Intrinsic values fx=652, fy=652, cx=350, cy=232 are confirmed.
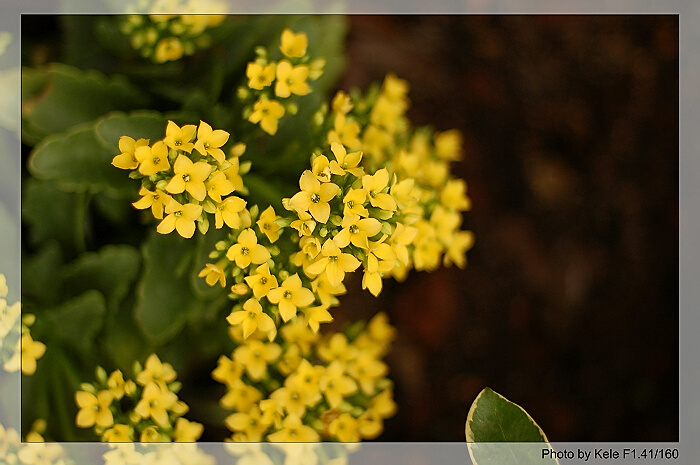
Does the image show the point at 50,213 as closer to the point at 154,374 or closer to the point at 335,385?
the point at 154,374

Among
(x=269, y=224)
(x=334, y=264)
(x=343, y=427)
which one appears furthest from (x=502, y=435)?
(x=269, y=224)

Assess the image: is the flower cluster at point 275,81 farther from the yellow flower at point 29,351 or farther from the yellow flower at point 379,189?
the yellow flower at point 29,351

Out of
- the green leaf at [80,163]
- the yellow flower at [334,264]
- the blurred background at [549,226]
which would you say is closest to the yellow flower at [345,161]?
the yellow flower at [334,264]

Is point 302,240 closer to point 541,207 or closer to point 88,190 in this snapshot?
point 88,190

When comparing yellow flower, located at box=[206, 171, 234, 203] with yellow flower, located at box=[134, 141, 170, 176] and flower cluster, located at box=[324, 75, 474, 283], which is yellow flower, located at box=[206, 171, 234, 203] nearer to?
yellow flower, located at box=[134, 141, 170, 176]

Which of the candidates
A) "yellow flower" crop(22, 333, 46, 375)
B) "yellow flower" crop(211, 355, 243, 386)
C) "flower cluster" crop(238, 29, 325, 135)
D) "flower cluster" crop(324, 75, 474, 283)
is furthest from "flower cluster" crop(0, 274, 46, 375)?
"flower cluster" crop(324, 75, 474, 283)

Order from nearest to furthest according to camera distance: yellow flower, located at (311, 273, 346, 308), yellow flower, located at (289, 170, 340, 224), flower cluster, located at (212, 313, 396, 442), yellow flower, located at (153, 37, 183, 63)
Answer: yellow flower, located at (289, 170, 340, 224) < yellow flower, located at (311, 273, 346, 308) < flower cluster, located at (212, 313, 396, 442) < yellow flower, located at (153, 37, 183, 63)
